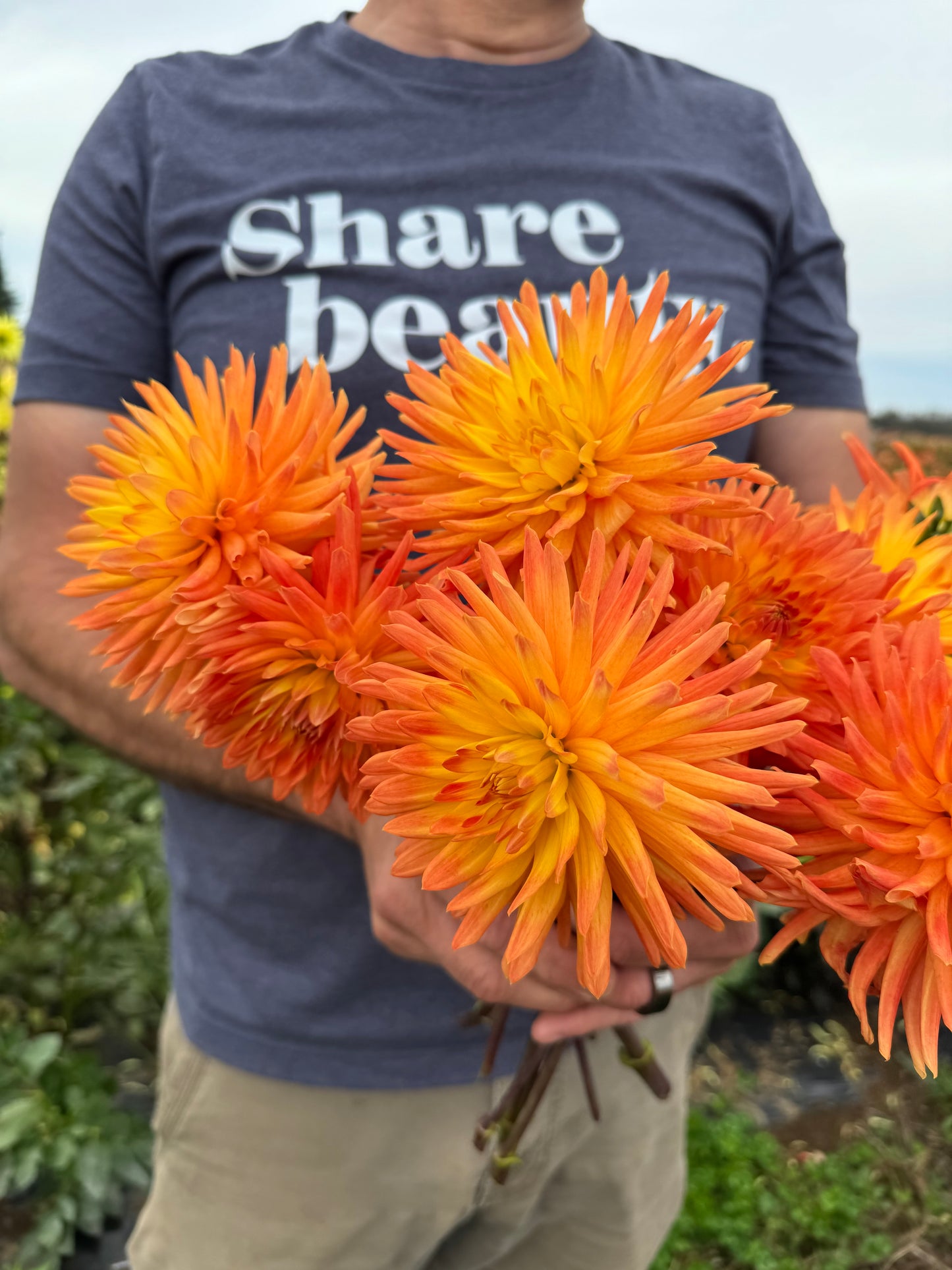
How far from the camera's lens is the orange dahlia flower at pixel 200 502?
417 mm

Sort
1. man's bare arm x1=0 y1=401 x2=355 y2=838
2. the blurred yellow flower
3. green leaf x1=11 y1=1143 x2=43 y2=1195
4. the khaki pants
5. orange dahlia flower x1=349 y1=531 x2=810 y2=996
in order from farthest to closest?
the blurred yellow flower < green leaf x1=11 y1=1143 x2=43 y2=1195 < the khaki pants < man's bare arm x1=0 y1=401 x2=355 y2=838 < orange dahlia flower x1=349 y1=531 x2=810 y2=996

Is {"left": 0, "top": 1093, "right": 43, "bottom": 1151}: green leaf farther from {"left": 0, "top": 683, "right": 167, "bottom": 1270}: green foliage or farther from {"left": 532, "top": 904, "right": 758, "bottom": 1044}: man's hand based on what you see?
{"left": 532, "top": 904, "right": 758, "bottom": 1044}: man's hand

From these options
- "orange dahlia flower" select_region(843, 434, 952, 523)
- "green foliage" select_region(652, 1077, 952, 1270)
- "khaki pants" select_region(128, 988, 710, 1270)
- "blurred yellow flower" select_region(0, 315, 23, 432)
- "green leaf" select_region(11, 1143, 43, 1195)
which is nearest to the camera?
"orange dahlia flower" select_region(843, 434, 952, 523)

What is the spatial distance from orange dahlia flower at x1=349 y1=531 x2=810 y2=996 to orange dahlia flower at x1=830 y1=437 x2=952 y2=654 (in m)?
0.12

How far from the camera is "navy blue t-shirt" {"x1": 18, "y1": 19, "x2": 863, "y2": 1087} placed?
3.29 feet

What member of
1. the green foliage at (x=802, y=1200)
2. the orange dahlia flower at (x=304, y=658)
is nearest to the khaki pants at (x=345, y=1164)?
the orange dahlia flower at (x=304, y=658)

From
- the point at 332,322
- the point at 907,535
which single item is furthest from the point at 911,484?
the point at 332,322

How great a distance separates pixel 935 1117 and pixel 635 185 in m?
2.54

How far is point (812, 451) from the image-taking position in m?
1.18

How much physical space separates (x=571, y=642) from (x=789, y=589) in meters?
0.13

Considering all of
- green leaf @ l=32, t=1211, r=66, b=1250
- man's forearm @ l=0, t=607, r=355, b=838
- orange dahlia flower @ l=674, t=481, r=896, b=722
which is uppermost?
orange dahlia flower @ l=674, t=481, r=896, b=722

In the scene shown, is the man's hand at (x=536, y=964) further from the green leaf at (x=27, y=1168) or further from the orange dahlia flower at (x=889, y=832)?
the green leaf at (x=27, y=1168)

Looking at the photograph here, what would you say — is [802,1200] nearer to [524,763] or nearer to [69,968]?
[69,968]

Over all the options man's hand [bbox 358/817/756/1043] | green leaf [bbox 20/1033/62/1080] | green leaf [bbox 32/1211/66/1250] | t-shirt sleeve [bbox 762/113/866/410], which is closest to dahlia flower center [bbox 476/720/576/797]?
man's hand [bbox 358/817/756/1043]
